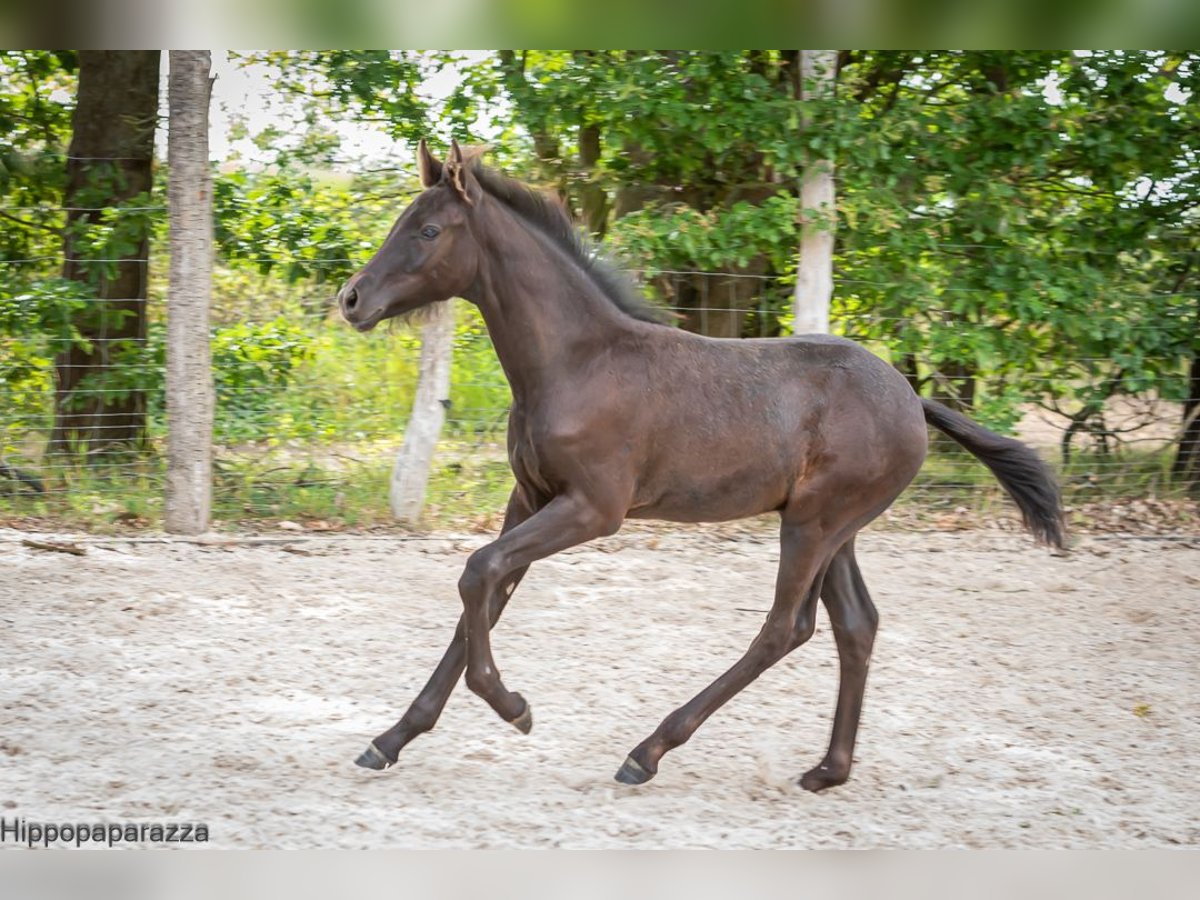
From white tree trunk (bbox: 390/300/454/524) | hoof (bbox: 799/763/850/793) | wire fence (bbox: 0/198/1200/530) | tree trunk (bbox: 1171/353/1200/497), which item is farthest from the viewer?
tree trunk (bbox: 1171/353/1200/497)

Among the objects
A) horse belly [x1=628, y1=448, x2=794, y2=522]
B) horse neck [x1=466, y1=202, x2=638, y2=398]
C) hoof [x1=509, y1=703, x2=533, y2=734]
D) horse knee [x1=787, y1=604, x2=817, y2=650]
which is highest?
horse neck [x1=466, y1=202, x2=638, y2=398]

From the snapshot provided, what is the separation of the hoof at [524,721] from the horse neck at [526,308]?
45.7 inches

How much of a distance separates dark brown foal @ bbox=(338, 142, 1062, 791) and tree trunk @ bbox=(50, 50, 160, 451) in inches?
188

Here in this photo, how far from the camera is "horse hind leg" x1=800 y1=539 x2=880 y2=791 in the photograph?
15.4ft

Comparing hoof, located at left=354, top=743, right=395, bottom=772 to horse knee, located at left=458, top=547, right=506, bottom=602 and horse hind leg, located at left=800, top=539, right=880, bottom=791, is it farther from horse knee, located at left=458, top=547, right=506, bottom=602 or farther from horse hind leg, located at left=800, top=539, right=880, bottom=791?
horse hind leg, located at left=800, top=539, right=880, bottom=791

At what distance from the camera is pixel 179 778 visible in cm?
435

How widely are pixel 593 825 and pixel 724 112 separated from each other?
19.0 feet

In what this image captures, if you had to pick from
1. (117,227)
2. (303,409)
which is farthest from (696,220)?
(117,227)

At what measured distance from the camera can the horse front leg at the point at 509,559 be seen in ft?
14.0

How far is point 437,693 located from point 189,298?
13.4 feet

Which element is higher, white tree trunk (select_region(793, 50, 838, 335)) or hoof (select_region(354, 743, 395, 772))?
white tree trunk (select_region(793, 50, 838, 335))

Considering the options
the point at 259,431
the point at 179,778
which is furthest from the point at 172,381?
the point at 179,778

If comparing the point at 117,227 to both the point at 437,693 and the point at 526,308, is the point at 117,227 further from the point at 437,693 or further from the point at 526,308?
the point at 437,693

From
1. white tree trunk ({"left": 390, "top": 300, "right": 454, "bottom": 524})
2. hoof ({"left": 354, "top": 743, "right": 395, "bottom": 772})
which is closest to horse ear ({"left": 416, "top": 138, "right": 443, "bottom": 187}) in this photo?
hoof ({"left": 354, "top": 743, "right": 395, "bottom": 772})
